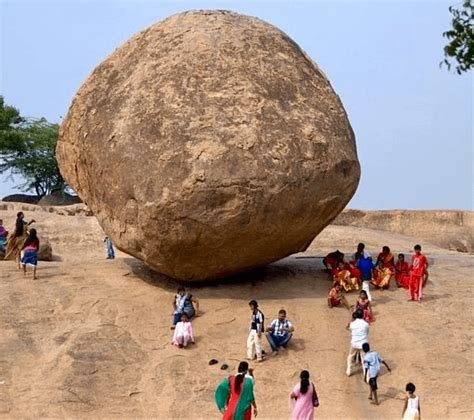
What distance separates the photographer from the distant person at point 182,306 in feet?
39.0

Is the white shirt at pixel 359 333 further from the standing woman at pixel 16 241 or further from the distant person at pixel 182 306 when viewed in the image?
the standing woman at pixel 16 241

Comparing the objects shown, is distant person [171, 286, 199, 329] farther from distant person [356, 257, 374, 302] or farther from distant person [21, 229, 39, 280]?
distant person [356, 257, 374, 302]

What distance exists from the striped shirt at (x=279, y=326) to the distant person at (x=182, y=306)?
49.5 inches

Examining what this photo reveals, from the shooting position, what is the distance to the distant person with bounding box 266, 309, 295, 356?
37.1 ft

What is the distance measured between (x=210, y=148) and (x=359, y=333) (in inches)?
124

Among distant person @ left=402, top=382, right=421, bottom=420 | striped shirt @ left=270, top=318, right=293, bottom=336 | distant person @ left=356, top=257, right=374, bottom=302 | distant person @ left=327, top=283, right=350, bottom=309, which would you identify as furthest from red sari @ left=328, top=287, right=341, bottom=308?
distant person @ left=402, top=382, right=421, bottom=420

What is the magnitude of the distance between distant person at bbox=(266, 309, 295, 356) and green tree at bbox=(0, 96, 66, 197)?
2820cm

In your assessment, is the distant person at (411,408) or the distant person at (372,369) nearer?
the distant person at (411,408)

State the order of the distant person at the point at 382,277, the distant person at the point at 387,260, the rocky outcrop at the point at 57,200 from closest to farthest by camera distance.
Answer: the distant person at the point at 382,277 → the distant person at the point at 387,260 → the rocky outcrop at the point at 57,200

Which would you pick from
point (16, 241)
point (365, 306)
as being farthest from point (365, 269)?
point (16, 241)

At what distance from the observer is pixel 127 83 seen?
1281 cm

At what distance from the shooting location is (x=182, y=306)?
471 inches

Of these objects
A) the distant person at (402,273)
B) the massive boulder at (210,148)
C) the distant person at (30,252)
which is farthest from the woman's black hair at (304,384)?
the distant person at (30,252)

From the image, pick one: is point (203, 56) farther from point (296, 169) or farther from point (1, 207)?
point (1, 207)
